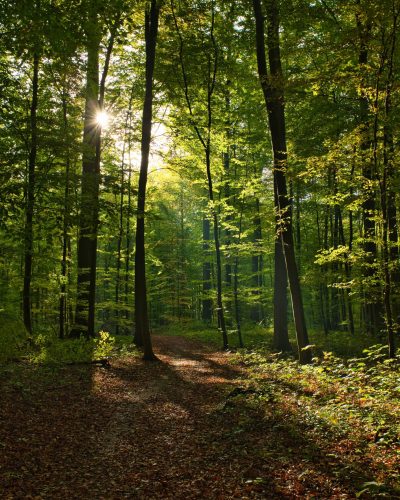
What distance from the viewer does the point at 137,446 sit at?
20.1 ft

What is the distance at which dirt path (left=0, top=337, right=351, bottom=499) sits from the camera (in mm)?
4652

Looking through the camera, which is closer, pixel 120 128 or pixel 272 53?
pixel 272 53

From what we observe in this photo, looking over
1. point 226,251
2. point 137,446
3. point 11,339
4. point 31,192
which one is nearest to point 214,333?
point 226,251

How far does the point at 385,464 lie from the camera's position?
4.68 meters

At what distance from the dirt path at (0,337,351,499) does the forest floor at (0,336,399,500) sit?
15 millimetres

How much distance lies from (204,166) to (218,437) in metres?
15.4

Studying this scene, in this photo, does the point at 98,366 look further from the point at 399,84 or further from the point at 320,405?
the point at 399,84

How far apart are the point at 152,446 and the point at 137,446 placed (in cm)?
24

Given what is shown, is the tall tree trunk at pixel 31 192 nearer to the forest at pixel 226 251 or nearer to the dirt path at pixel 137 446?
the forest at pixel 226 251

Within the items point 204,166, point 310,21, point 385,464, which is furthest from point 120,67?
point 385,464

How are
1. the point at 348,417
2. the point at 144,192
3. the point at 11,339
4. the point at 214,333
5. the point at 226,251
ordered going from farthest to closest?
the point at 214,333 < the point at 226,251 < the point at 144,192 < the point at 11,339 < the point at 348,417

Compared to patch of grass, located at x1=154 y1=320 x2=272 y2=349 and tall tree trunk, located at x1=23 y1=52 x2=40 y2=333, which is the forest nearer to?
tall tree trunk, located at x1=23 y1=52 x2=40 y2=333

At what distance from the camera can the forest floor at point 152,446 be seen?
182 inches

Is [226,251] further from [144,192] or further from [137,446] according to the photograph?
[137,446]
